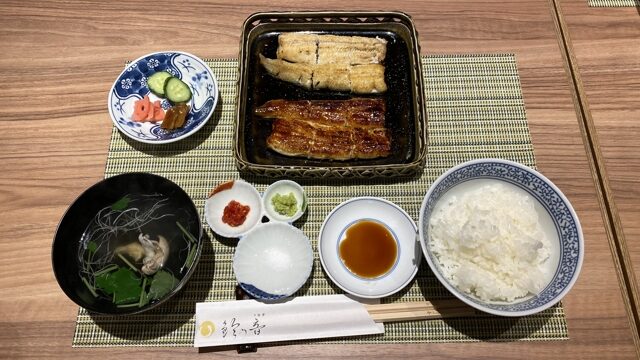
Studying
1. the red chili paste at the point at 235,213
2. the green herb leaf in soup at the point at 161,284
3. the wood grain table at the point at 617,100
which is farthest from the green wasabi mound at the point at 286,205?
the wood grain table at the point at 617,100

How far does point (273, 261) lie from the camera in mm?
2139

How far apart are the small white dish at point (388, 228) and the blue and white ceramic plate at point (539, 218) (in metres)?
0.23

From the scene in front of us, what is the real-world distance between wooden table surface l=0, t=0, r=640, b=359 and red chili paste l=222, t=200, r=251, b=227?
0.67 meters

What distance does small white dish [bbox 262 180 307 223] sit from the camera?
2236 millimetres

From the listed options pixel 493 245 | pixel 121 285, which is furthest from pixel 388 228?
pixel 121 285

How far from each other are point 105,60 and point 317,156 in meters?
1.69

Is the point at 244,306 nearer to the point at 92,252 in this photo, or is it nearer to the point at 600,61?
the point at 92,252

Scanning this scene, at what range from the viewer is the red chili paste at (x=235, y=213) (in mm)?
2223

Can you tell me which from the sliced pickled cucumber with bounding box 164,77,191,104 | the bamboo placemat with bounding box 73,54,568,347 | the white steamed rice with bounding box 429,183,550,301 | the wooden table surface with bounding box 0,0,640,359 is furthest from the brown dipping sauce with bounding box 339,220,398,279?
the sliced pickled cucumber with bounding box 164,77,191,104

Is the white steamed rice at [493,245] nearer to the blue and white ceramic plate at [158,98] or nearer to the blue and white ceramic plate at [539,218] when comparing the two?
the blue and white ceramic plate at [539,218]

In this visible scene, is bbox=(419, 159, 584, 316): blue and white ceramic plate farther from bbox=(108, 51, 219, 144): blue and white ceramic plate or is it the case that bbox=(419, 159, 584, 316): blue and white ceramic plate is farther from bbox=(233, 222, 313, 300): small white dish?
bbox=(108, 51, 219, 144): blue and white ceramic plate

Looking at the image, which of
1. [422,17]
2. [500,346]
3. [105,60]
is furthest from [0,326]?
[422,17]

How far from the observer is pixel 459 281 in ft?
6.15

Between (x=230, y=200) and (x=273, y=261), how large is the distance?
1.45 ft
